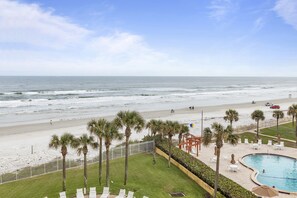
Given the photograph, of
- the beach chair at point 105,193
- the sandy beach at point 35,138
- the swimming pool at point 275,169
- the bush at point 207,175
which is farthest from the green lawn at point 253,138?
the beach chair at point 105,193

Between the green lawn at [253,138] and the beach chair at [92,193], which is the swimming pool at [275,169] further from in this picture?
the beach chair at [92,193]

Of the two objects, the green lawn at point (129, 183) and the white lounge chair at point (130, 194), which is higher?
the white lounge chair at point (130, 194)

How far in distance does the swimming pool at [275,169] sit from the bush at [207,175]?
14.2ft

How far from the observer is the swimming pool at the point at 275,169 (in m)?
22.0

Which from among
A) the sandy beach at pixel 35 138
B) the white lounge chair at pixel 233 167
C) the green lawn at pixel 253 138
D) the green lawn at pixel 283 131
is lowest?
the sandy beach at pixel 35 138

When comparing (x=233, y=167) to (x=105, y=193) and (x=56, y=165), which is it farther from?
(x=56, y=165)

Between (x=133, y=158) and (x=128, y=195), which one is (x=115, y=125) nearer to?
(x=128, y=195)

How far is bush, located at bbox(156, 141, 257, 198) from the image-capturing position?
18092 millimetres

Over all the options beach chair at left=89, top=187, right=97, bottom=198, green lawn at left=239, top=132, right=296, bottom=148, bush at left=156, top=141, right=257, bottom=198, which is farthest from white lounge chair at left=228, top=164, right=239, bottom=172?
beach chair at left=89, top=187, right=97, bottom=198

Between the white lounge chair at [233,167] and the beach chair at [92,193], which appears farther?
the white lounge chair at [233,167]

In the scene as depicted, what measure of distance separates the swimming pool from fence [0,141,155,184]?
10161 millimetres

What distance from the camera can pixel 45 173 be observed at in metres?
22.7

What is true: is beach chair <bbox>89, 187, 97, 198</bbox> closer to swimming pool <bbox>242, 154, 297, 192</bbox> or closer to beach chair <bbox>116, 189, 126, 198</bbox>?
beach chair <bbox>116, 189, 126, 198</bbox>

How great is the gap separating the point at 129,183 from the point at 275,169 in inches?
548
